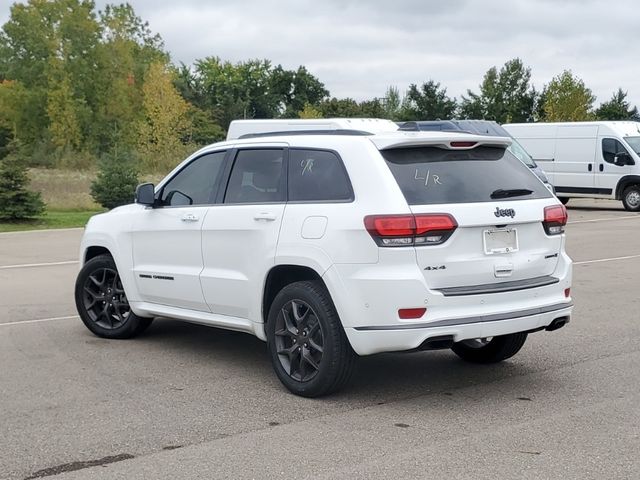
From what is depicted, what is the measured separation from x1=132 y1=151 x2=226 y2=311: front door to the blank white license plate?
2322 mm

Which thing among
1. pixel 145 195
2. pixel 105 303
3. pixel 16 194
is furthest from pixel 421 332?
pixel 16 194

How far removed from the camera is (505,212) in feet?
20.1

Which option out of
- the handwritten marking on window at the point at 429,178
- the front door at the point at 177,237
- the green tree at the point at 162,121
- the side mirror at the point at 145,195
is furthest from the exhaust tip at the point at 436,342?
the green tree at the point at 162,121

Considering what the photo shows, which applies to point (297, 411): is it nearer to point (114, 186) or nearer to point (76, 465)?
point (76, 465)

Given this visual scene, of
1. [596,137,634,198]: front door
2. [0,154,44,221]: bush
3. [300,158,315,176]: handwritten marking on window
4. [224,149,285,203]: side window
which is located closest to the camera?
[300,158,315,176]: handwritten marking on window

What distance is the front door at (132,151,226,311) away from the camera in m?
7.23

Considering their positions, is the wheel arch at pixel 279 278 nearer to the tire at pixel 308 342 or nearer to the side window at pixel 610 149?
the tire at pixel 308 342

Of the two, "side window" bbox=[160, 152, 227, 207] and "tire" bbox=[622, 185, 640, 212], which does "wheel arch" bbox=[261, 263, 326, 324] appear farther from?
"tire" bbox=[622, 185, 640, 212]

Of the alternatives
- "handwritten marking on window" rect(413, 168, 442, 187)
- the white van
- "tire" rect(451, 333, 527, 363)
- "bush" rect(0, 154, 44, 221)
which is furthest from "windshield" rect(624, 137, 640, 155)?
"handwritten marking on window" rect(413, 168, 442, 187)

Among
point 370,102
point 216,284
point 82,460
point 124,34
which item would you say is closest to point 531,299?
point 216,284

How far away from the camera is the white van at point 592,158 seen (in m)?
26.5

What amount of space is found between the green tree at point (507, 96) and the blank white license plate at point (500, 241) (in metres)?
62.3

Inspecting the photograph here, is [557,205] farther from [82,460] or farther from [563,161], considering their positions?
[563,161]

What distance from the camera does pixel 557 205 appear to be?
21.6ft
